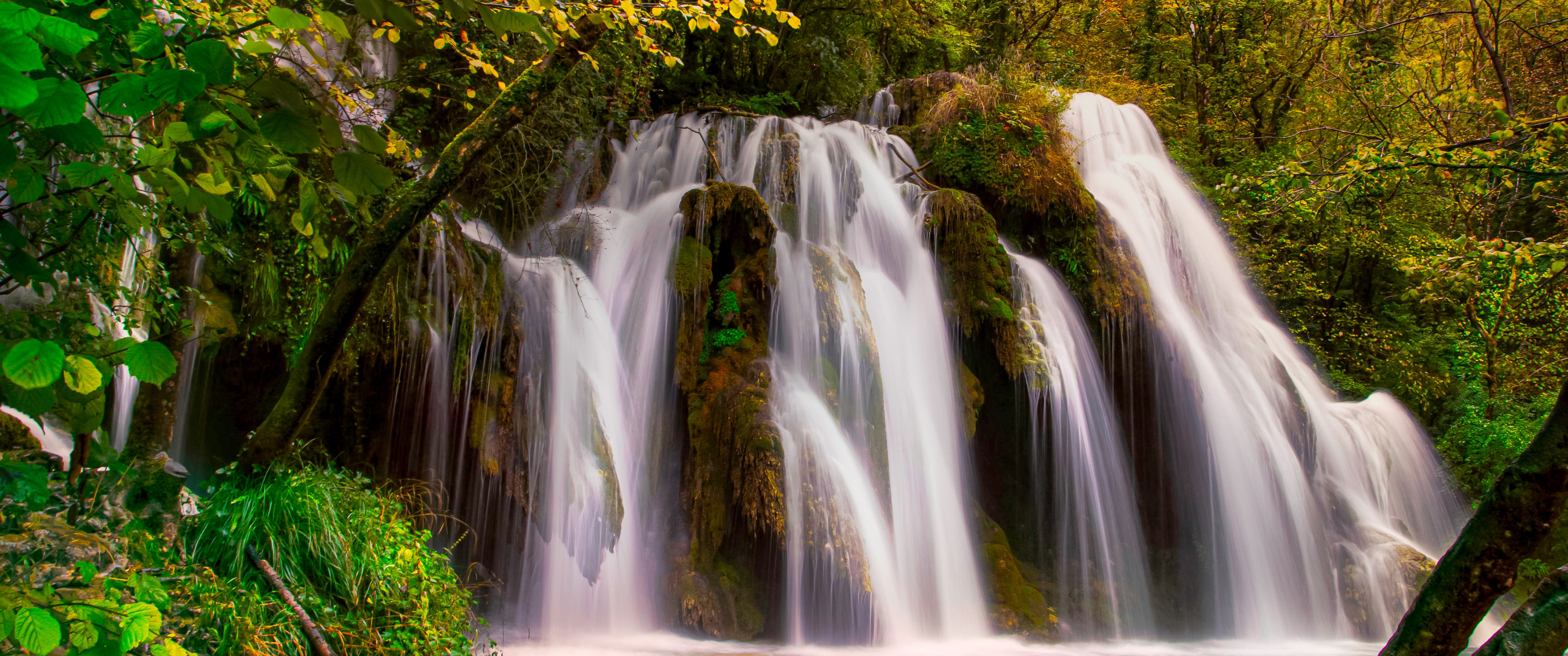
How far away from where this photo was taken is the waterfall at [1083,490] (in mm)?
7637

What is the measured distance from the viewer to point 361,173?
54.9 inches

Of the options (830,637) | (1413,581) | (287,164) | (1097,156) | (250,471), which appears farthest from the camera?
(1097,156)

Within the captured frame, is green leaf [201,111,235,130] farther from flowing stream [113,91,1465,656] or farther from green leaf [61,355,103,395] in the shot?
flowing stream [113,91,1465,656]

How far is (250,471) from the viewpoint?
416 centimetres

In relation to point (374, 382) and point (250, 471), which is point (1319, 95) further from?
point (250, 471)

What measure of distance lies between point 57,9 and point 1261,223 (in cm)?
1531

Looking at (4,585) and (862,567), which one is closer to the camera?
(4,585)

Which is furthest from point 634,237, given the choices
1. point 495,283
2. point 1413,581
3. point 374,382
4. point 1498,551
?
point 1413,581

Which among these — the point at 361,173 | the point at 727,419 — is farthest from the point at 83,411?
the point at 727,419

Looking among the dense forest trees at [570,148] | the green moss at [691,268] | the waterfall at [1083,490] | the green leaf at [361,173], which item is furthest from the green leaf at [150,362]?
the waterfall at [1083,490]

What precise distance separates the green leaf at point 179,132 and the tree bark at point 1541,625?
3.04 metres

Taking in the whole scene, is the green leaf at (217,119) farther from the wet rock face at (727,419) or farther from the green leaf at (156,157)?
the wet rock face at (727,419)

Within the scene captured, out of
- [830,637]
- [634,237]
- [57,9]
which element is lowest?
[830,637]

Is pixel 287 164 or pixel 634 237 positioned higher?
pixel 634 237
